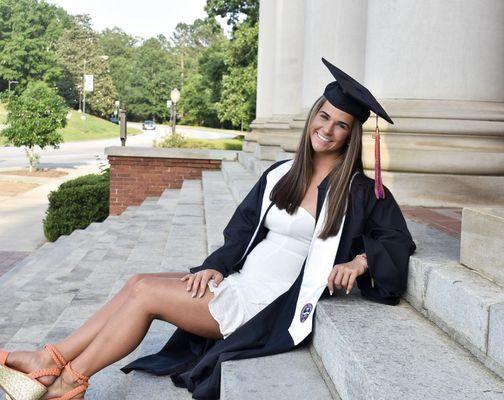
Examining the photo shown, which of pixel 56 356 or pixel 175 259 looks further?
pixel 175 259

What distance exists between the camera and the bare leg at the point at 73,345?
292 centimetres

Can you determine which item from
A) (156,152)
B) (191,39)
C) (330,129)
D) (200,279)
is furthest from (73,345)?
(191,39)

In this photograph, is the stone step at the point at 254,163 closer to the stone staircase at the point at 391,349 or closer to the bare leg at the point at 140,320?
the stone staircase at the point at 391,349

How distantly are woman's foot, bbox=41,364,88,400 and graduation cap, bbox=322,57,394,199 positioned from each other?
4.78ft

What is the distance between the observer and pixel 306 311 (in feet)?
9.64

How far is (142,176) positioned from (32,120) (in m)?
15.8

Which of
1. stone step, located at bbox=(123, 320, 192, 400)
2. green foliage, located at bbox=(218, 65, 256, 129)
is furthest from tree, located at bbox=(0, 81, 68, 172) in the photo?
stone step, located at bbox=(123, 320, 192, 400)

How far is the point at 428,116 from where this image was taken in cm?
477

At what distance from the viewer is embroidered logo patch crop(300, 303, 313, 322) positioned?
2930 mm

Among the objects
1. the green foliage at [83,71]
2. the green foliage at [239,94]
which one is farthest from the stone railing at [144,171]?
the green foliage at [83,71]

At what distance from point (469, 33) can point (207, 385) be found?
292 centimetres

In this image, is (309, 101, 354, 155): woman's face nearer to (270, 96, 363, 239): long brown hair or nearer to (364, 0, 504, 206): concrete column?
(270, 96, 363, 239): long brown hair

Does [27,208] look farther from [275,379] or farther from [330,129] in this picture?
[275,379]

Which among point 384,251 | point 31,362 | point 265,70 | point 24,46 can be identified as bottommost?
point 31,362
